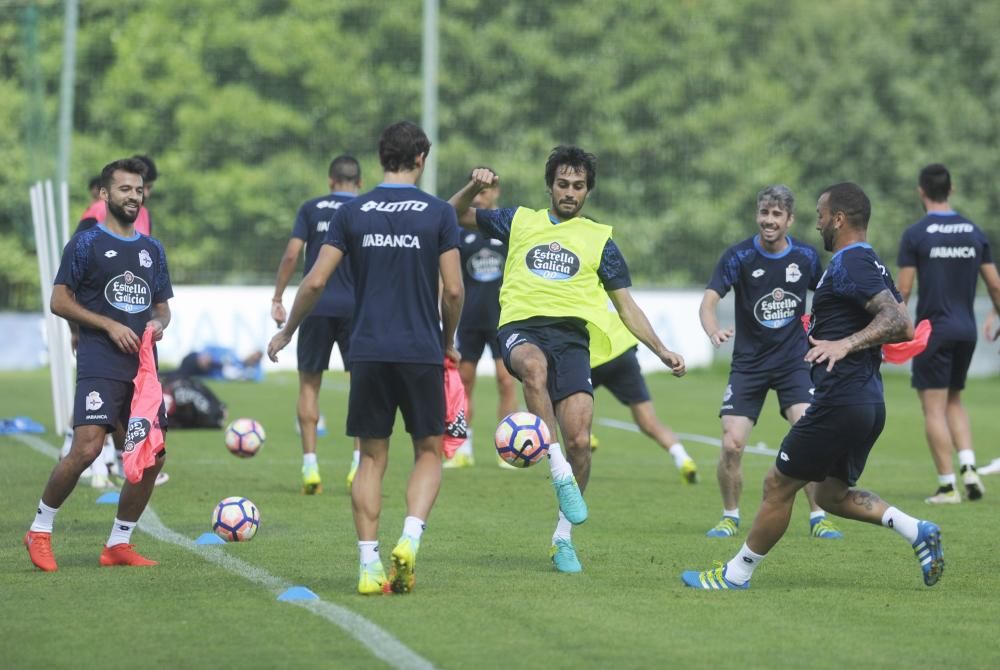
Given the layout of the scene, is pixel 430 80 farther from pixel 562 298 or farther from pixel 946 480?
pixel 562 298

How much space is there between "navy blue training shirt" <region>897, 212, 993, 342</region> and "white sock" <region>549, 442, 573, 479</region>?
5.15 metres

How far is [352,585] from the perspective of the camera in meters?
7.73

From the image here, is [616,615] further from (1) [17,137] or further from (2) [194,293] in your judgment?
(1) [17,137]

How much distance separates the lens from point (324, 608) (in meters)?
7.04

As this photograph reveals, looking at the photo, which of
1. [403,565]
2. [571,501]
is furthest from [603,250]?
[403,565]

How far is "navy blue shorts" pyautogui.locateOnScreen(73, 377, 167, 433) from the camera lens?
8320mm

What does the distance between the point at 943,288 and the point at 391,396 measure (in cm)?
644

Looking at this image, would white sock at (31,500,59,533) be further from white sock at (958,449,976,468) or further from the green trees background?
the green trees background

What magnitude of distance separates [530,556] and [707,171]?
94.1 feet

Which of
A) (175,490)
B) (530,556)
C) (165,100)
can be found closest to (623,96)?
(165,100)

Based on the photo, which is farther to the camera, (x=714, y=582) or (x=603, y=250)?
(x=603, y=250)

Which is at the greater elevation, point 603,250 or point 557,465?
point 603,250

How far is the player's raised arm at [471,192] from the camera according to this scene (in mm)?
8148

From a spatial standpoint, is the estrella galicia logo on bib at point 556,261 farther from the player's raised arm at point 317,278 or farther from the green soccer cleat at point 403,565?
the green soccer cleat at point 403,565
